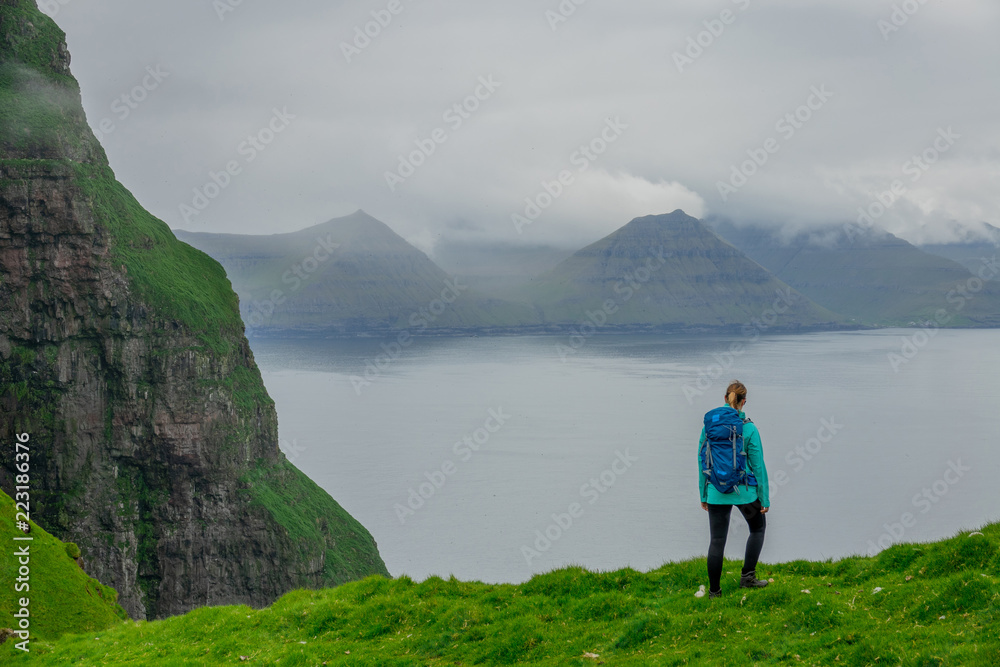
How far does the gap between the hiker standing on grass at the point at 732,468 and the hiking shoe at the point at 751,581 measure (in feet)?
3.44

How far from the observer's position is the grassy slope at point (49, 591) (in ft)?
90.0

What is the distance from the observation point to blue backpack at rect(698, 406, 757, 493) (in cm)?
1544

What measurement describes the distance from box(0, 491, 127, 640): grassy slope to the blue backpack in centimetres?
2113

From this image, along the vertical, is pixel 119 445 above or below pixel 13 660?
above

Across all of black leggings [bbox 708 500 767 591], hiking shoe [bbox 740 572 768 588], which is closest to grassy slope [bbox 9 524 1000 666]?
hiking shoe [bbox 740 572 768 588]

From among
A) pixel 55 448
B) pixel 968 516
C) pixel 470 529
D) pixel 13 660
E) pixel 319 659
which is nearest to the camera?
pixel 319 659

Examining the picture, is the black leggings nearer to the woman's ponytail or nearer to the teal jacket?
the teal jacket

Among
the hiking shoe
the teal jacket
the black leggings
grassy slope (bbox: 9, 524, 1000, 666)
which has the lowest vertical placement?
grassy slope (bbox: 9, 524, 1000, 666)

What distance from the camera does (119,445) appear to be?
13338 centimetres

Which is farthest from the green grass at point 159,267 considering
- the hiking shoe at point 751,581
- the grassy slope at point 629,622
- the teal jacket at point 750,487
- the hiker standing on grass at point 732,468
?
the teal jacket at point 750,487

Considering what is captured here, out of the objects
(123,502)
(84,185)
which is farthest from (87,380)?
(84,185)

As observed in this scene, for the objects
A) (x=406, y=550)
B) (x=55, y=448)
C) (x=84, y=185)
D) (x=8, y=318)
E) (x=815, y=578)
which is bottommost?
(x=815, y=578)

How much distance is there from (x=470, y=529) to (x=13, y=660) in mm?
160726

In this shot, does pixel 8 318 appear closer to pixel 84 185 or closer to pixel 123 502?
pixel 84 185
